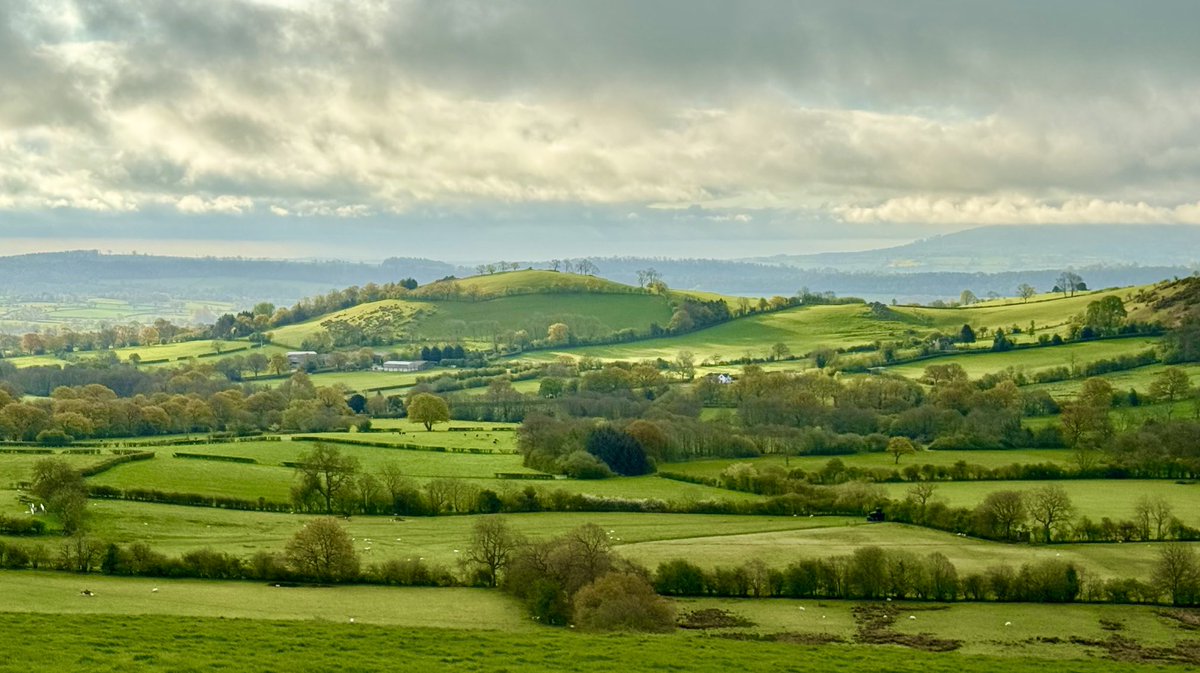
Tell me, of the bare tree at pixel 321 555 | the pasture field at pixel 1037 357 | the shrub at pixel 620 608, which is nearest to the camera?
the shrub at pixel 620 608

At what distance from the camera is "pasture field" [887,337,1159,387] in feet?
513

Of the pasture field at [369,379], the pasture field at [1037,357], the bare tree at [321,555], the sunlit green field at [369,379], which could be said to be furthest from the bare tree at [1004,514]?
the pasture field at [369,379]

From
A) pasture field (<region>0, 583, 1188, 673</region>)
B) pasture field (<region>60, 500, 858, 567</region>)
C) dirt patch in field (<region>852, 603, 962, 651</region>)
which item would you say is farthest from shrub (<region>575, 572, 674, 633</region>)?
pasture field (<region>60, 500, 858, 567</region>)

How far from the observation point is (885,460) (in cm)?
10619

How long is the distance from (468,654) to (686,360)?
14929 cm

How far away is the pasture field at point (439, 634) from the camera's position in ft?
124

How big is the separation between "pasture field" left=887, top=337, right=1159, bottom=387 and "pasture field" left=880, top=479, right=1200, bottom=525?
6035 cm

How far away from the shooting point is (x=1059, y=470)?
96438 mm

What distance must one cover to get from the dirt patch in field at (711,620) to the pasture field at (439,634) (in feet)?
2.45

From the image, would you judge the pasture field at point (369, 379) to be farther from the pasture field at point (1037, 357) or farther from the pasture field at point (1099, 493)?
the pasture field at point (1099, 493)

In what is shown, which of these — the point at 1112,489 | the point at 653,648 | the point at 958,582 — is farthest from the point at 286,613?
the point at 1112,489

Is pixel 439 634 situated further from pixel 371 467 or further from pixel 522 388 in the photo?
pixel 522 388

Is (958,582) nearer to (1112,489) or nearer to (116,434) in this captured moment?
(1112,489)

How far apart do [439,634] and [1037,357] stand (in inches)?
5466
